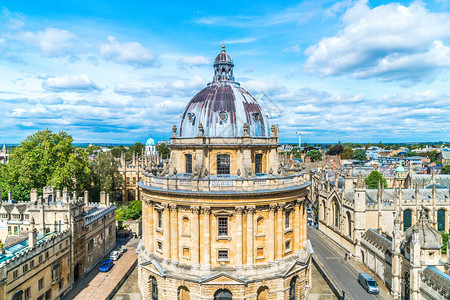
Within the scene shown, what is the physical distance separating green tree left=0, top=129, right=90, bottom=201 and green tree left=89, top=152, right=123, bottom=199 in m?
8.78

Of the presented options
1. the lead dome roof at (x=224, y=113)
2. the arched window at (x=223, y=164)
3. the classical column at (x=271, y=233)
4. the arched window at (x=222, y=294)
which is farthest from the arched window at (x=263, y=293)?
the lead dome roof at (x=224, y=113)

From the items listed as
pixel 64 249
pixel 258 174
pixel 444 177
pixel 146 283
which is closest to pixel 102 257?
pixel 64 249

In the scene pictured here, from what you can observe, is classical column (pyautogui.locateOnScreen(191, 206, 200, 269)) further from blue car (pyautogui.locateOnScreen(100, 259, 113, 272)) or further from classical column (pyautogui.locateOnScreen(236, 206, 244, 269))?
blue car (pyautogui.locateOnScreen(100, 259, 113, 272))

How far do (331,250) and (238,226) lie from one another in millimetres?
28573

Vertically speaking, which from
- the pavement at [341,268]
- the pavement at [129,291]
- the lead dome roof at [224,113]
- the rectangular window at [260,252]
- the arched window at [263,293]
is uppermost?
the lead dome roof at [224,113]

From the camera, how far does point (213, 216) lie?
109 feet

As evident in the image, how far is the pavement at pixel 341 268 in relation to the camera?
38.7 meters

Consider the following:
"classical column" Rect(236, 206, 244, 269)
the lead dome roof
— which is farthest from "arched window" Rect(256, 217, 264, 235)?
the lead dome roof

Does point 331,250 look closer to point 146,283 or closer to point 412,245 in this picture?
point 412,245

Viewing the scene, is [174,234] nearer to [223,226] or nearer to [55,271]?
[223,226]

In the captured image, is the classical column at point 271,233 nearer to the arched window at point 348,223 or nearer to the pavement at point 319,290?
the pavement at point 319,290

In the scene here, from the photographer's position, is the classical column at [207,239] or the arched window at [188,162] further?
the arched window at [188,162]

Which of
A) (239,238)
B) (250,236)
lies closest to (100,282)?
(239,238)

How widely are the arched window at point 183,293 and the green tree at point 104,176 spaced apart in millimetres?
39796
